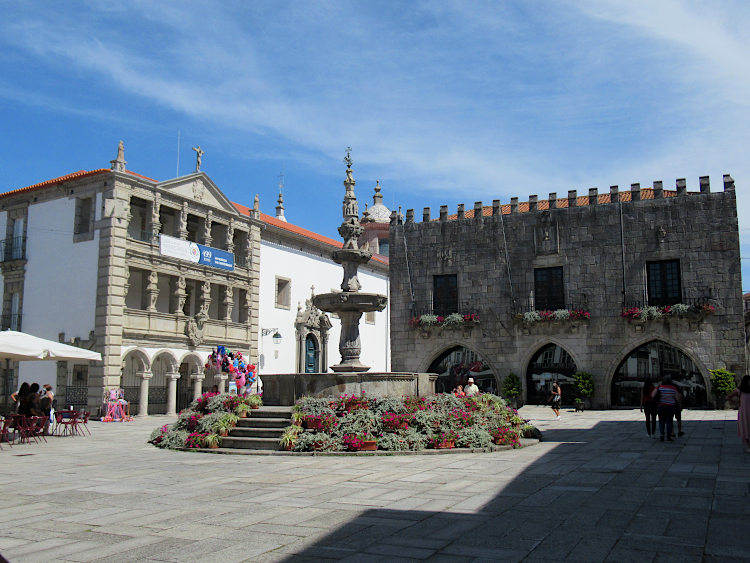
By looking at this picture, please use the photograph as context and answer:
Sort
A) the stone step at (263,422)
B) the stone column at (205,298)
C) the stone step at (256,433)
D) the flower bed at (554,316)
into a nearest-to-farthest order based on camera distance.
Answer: the stone step at (256,433) → the stone step at (263,422) → the flower bed at (554,316) → the stone column at (205,298)

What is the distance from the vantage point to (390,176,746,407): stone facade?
25.7m

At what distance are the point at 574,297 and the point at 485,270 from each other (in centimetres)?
396

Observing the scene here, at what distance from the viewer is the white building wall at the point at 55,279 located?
26141 millimetres

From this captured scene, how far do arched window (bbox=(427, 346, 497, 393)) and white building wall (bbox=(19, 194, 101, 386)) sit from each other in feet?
48.7

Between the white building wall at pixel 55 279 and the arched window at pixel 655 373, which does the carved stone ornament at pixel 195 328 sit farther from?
the arched window at pixel 655 373

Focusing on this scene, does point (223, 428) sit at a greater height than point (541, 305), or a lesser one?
lesser

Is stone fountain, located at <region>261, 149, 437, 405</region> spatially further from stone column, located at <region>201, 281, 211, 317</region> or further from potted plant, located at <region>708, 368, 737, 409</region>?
stone column, located at <region>201, 281, 211, 317</region>

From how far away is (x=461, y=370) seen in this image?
98.0ft

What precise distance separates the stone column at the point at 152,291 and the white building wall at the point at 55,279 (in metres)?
2.15

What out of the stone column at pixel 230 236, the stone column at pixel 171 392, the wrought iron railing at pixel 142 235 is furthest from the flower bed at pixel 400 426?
the stone column at pixel 230 236

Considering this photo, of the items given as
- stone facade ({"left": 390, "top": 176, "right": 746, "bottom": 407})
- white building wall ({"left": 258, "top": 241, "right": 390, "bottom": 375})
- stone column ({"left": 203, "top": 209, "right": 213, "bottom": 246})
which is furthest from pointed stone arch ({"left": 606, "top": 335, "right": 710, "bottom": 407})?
stone column ({"left": 203, "top": 209, "right": 213, "bottom": 246})

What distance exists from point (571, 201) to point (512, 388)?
830 cm

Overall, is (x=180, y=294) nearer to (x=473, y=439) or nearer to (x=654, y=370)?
(x=473, y=439)

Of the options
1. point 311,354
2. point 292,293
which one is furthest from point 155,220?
point 311,354
